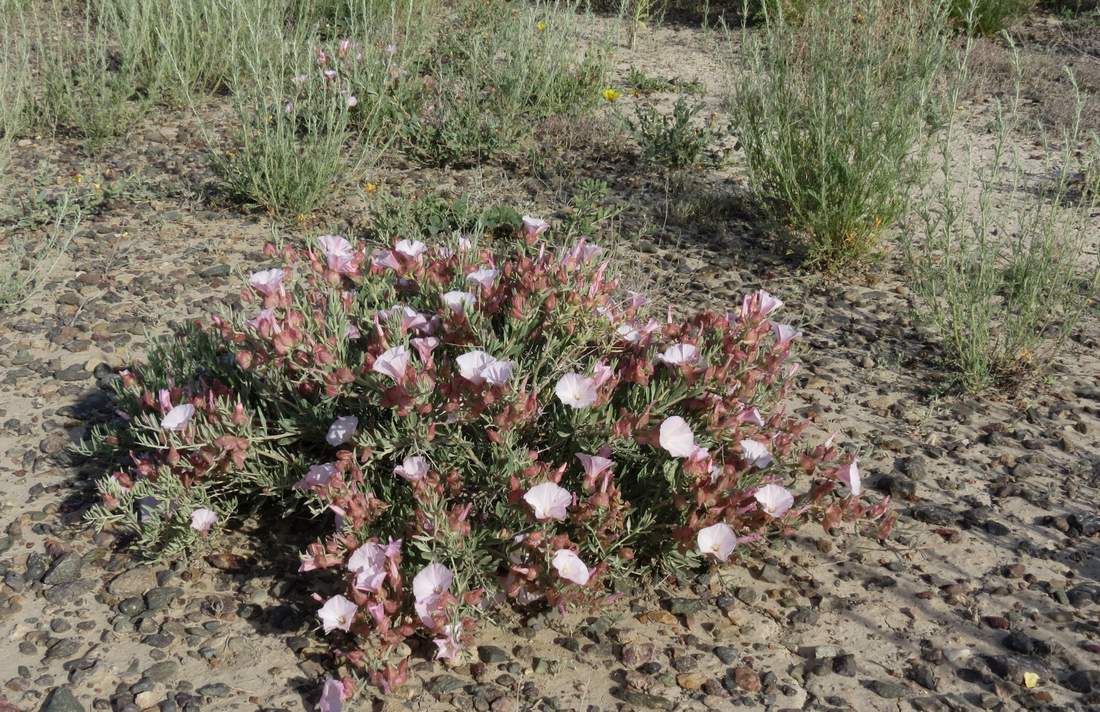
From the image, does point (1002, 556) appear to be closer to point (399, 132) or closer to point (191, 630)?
point (191, 630)

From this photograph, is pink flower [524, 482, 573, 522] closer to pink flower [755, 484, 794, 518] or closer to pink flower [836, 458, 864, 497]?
pink flower [755, 484, 794, 518]

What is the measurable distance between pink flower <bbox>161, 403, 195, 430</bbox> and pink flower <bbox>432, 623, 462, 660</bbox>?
2.71 ft

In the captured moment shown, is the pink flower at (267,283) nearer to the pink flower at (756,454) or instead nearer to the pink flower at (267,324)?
the pink flower at (267,324)

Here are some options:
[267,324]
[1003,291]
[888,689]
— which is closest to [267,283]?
[267,324]

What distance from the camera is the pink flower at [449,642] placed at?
237cm

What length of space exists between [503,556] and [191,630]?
78 centimetres

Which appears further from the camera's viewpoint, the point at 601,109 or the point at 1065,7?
the point at 1065,7

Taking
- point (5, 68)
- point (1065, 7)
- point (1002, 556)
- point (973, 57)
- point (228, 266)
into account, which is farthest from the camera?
point (1065, 7)

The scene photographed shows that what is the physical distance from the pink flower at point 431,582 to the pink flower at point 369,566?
85 mm

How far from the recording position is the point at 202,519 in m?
2.67

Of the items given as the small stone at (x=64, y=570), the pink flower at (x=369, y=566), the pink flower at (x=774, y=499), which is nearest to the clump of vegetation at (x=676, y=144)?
the pink flower at (x=774, y=499)

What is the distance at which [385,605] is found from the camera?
93.0 inches

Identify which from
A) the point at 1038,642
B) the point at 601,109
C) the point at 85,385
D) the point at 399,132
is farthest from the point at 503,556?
the point at 601,109

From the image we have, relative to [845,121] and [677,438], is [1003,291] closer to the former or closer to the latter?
[845,121]
